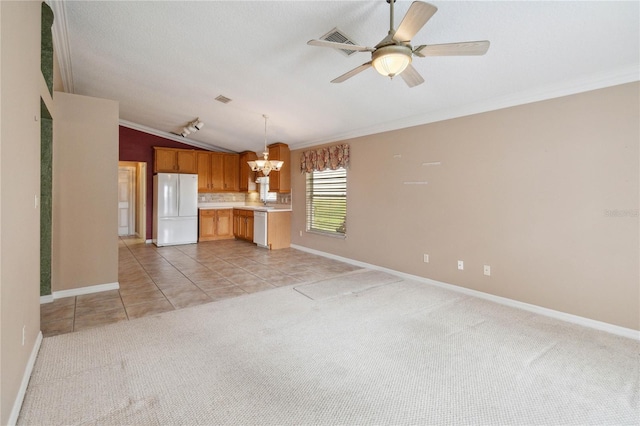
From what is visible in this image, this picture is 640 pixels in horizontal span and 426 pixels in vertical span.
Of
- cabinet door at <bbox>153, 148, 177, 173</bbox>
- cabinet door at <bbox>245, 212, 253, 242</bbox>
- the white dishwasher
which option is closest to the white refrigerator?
cabinet door at <bbox>153, 148, 177, 173</bbox>

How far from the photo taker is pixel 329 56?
3.17 m

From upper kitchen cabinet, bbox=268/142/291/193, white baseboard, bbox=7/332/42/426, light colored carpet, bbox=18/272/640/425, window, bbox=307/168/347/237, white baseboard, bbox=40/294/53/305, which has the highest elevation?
upper kitchen cabinet, bbox=268/142/291/193

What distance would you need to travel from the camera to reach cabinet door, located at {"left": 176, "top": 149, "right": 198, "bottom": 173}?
779cm

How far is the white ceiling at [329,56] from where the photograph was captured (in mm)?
2406

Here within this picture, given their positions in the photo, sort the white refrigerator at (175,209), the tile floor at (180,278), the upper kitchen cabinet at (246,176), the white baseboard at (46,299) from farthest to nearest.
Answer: the upper kitchen cabinet at (246,176) < the white refrigerator at (175,209) < the white baseboard at (46,299) < the tile floor at (180,278)

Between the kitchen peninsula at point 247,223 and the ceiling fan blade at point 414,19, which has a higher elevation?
the ceiling fan blade at point 414,19

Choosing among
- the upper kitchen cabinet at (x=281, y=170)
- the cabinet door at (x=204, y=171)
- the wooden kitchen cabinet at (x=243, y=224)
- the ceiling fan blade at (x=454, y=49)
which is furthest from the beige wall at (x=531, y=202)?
the cabinet door at (x=204, y=171)

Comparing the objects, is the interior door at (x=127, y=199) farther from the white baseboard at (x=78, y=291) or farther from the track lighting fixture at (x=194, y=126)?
the white baseboard at (x=78, y=291)

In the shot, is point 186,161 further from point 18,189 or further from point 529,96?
point 529,96

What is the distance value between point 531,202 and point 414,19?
2.56 meters

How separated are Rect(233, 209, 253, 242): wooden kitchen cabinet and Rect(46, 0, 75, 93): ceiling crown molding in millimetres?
4230

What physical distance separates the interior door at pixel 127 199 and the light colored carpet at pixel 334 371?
24.7 feet

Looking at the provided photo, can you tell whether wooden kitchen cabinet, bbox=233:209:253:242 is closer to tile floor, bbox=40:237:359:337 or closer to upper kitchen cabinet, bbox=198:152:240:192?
tile floor, bbox=40:237:359:337

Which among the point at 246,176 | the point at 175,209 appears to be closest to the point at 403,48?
the point at 175,209
